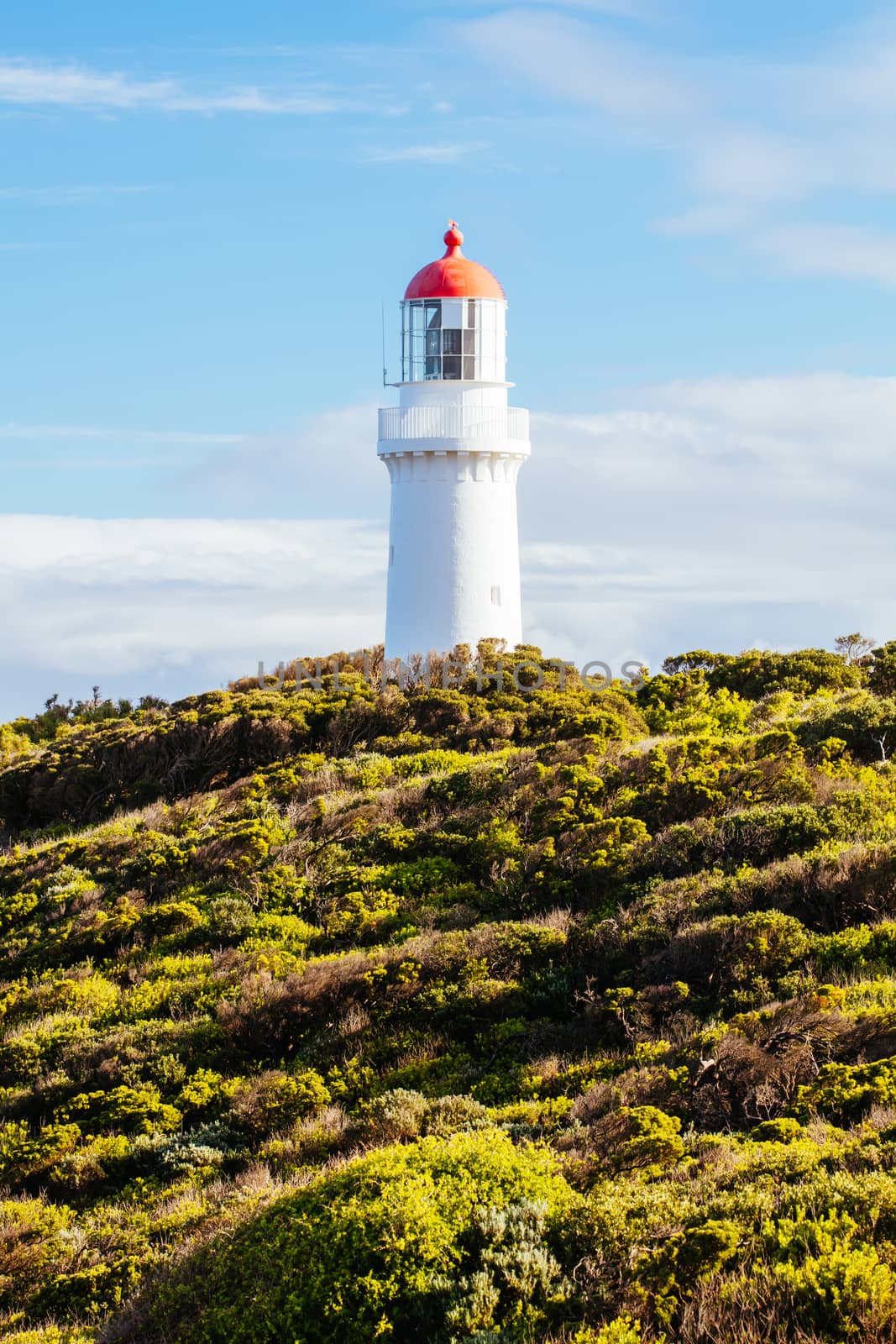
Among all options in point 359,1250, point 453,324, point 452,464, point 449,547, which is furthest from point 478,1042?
point 453,324

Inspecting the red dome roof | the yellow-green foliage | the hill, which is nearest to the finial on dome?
the red dome roof

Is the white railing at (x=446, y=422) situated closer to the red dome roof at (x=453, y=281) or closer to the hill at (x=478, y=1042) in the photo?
the red dome roof at (x=453, y=281)

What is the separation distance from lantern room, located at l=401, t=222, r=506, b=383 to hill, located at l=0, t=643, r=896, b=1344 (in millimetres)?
7680

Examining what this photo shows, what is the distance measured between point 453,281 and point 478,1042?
1677cm

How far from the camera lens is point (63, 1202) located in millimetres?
9641

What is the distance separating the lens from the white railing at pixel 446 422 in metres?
23.9

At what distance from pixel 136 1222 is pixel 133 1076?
85.5 inches

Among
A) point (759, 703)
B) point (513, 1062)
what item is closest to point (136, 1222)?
point (513, 1062)

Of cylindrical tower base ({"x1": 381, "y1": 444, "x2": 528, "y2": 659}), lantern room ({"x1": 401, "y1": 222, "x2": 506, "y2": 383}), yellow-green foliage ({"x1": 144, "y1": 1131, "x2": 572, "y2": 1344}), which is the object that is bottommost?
yellow-green foliage ({"x1": 144, "y1": 1131, "x2": 572, "y2": 1344})

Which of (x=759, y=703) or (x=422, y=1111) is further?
(x=759, y=703)

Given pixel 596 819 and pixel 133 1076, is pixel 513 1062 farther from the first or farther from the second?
pixel 596 819

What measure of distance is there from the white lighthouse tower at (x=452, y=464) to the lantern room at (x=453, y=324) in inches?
0.7

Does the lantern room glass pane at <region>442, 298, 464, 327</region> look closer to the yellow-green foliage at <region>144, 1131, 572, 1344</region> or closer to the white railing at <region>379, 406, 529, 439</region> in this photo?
the white railing at <region>379, 406, 529, 439</region>

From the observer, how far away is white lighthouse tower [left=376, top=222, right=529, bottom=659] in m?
24.0
